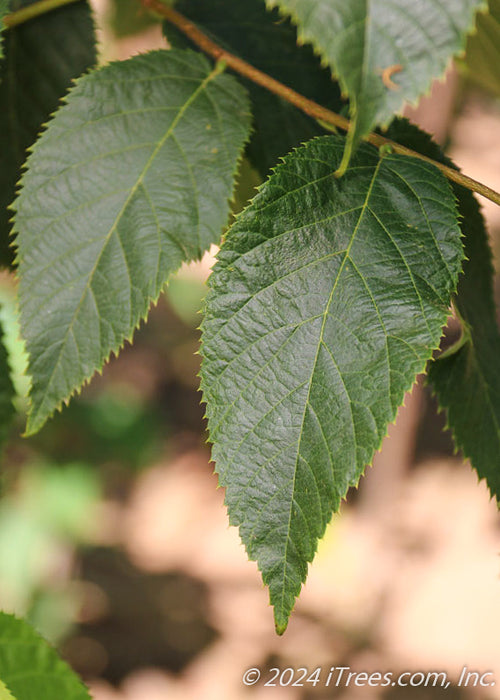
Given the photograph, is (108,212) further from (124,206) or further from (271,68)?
(271,68)

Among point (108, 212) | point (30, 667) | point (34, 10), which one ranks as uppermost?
point (34, 10)

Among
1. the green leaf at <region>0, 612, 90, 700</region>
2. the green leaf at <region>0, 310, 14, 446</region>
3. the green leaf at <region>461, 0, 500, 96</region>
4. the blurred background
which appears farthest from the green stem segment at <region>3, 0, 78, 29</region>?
the blurred background

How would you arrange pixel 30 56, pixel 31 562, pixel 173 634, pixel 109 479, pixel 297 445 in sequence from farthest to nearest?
pixel 109 479, pixel 173 634, pixel 31 562, pixel 30 56, pixel 297 445

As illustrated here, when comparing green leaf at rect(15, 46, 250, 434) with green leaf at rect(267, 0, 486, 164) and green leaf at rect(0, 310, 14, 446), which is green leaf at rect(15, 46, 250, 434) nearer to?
green leaf at rect(0, 310, 14, 446)

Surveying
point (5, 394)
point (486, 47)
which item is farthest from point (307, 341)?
point (486, 47)

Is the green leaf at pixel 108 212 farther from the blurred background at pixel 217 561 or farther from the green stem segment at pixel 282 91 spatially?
the blurred background at pixel 217 561

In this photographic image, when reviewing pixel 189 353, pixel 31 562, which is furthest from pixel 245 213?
pixel 189 353

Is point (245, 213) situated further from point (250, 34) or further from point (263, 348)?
point (250, 34)
